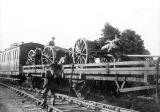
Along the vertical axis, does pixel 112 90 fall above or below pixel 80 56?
below

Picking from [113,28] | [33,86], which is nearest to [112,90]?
[33,86]

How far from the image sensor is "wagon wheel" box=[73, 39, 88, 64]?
11562 mm

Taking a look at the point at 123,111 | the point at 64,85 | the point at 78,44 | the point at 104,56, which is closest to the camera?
the point at 123,111

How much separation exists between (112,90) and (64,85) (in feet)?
16.8

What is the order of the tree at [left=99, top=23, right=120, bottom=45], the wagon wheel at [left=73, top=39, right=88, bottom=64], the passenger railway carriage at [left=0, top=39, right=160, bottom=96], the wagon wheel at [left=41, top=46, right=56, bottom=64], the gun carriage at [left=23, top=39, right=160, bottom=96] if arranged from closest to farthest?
1. the gun carriage at [left=23, top=39, right=160, bottom=96]
2. the passenger railway carriage at [left=0, top=39, right=160, bottom=96]
3. the wagon wheel at [left=73, top=39, right=88, bottom=64]
4. the wagon wheel at [left=41, top=46, right=56, bottom=64]
5. the tree at [left=99, top=23, right=120, bottom=45]

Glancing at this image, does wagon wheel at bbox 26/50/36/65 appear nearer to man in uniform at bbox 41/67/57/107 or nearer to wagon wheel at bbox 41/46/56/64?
wagon wheel at bbox 41/46/56/64

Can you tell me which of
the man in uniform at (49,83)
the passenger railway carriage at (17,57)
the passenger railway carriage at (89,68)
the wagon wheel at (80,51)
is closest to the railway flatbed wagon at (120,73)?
the passenger railway carriage at (89,68)

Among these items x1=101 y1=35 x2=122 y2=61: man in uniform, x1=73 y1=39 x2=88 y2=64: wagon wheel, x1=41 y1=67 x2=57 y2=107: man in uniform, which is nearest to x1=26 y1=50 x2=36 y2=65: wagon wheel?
x1=73 y1=39 x2=88 y2=64: wagon wheel

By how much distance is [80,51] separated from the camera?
469 inches

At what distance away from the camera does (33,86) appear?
17.5 m

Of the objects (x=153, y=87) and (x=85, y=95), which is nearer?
(x=153, y=87)

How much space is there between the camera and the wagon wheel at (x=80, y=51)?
11562mm

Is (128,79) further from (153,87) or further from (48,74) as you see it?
(48,74)

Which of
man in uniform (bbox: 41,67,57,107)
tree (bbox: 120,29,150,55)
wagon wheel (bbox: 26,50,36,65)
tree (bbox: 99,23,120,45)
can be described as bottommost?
man in uniform (bbox: 41,67,57,107)
